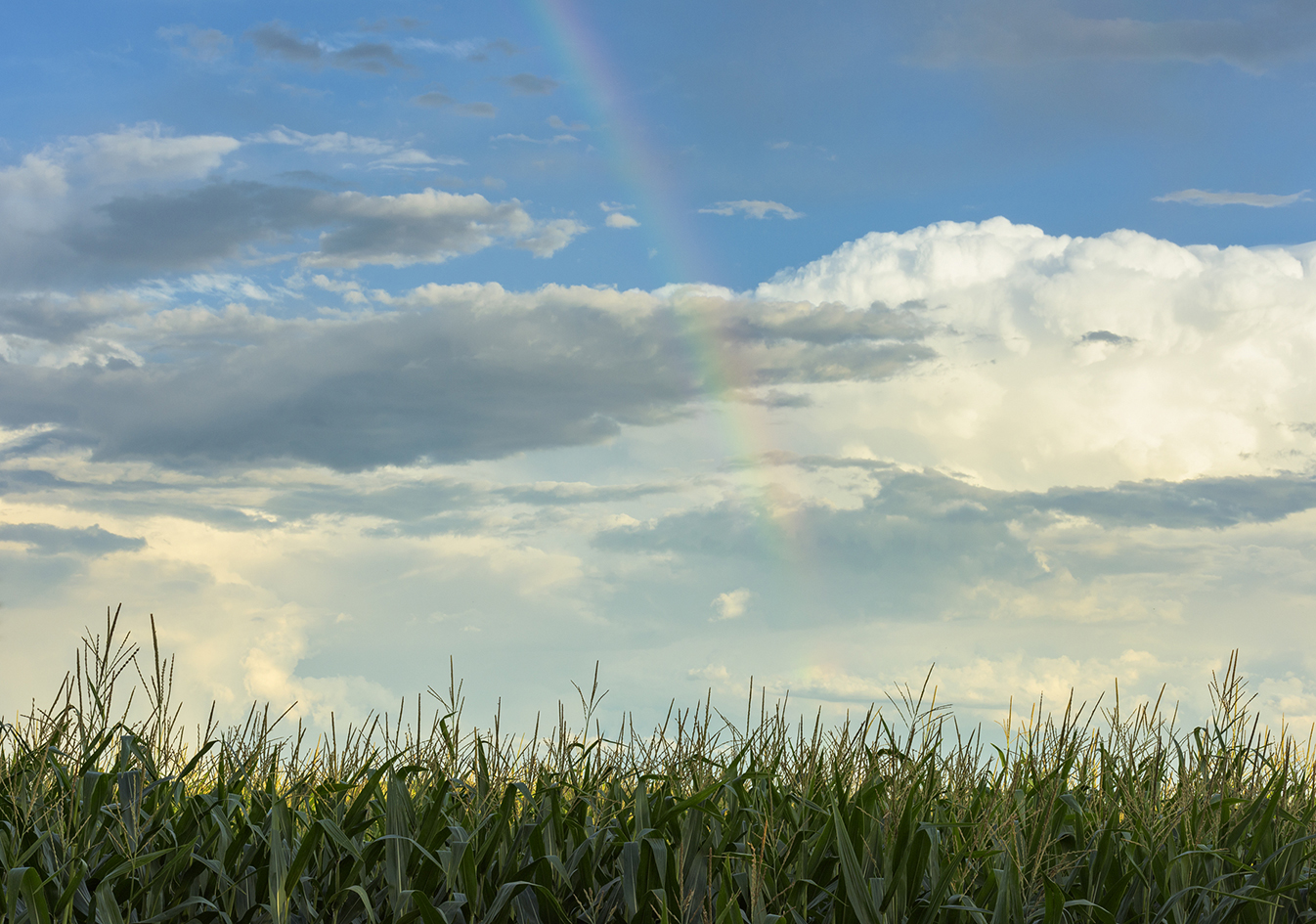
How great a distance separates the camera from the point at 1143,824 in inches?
245

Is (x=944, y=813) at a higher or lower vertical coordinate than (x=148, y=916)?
higher

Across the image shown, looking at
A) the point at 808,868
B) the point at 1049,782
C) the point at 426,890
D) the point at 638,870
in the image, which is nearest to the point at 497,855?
the point at 426,890

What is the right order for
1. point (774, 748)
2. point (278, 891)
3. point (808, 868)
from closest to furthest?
point (278, 891)
point (808, 868)
point (774, 748)

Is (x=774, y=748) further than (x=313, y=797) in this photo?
Yes

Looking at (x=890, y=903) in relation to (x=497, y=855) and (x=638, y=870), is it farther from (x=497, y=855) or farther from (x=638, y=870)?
(x=497, y=855)

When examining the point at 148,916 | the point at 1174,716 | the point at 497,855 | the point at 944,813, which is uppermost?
the point at 1174,716

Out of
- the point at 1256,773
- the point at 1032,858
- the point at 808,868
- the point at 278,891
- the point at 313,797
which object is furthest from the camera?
the point at 1256,773

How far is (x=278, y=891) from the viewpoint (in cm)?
518

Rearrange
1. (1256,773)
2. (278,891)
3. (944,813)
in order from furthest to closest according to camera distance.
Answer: (1256,773) < (944,813) < (278,891)

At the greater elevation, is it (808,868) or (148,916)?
(808,868)

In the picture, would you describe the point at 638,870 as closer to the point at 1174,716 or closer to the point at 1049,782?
the point at 1049,782

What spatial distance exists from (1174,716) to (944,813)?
2790 mm

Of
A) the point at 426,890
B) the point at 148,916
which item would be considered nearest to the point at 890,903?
the point at 426,890

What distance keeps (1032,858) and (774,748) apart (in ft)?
6.84
